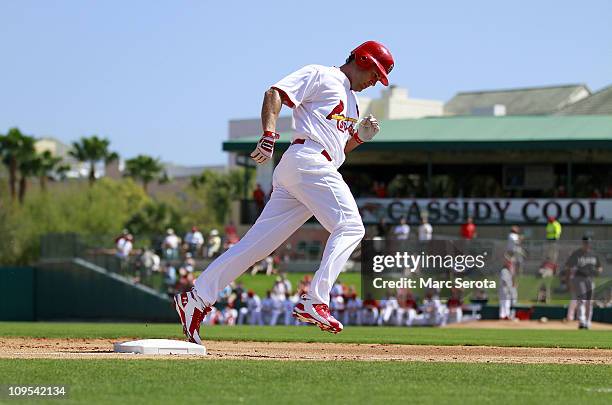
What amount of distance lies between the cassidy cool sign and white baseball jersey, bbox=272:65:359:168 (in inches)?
1223

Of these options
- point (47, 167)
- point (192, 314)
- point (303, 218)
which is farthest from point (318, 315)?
point (47, 167)

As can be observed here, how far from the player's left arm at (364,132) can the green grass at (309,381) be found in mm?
2035

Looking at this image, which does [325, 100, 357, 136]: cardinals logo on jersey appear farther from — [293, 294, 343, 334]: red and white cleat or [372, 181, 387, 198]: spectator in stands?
[372, 181, 387, 198]: spectator in stands

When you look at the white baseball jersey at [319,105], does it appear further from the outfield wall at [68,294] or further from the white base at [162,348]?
the outfield wall at [68,294]

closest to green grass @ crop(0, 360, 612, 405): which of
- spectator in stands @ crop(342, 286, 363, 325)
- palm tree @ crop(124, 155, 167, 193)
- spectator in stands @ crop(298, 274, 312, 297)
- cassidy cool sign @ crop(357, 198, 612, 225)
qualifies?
spectator in stands @ crop(342, 286, 363, 325)

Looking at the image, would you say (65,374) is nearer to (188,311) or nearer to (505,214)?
(188,311)

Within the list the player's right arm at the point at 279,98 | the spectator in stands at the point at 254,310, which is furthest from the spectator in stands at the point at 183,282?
the player's right arm at the point at 279,98

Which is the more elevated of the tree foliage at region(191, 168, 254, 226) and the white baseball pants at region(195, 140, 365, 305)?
the tree foliage at region(191, 168, 254, 226)

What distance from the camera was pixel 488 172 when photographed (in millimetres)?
44531

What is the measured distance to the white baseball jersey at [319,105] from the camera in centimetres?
806

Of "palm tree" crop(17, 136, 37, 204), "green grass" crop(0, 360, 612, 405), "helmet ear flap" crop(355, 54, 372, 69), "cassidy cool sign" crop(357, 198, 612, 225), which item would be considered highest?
"palm tree" crop(17, 136, 37, 204)

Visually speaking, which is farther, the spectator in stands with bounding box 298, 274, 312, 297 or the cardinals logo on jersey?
the spectator in stands with bounding box 298, 274, 312, 297

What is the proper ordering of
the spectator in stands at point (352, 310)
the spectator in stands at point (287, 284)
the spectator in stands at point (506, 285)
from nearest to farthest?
the spectator in stands at point (506, 285) < the spectator in stands at point (352, 310) < the spectator in stands at point (287, 284)

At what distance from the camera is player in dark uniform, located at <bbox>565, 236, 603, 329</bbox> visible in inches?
851
